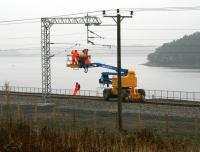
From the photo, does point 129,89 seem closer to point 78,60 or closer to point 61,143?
point 78,60

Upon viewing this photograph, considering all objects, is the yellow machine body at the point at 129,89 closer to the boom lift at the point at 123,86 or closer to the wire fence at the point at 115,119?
the boom lift at the point at 123,86

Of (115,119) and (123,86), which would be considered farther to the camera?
(123,86)

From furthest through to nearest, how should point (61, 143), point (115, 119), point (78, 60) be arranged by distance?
point (78, 60)
point (115, 119)
point (61, 143)

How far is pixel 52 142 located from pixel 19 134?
1.52 m

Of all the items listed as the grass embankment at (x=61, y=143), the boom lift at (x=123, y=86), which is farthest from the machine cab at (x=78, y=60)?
the grass embankment at (x=61, y=143)

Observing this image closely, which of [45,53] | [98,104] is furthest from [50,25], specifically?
[98,104]

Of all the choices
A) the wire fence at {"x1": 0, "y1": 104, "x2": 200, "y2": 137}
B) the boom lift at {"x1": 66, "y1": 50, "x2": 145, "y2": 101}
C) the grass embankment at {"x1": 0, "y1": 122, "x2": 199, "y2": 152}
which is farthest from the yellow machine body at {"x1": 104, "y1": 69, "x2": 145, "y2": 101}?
the grass embankment at {"x1": 0, "y1": 122, "x2": 199, "y2": 152}

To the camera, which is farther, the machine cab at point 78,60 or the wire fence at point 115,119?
the machine cab at point 78,60

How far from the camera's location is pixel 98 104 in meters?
40.8

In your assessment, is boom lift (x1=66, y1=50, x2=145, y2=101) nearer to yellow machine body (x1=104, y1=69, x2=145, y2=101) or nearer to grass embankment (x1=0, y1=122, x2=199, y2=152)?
yellow machine body (x1=104, y1=69, x2=145, y2=101)

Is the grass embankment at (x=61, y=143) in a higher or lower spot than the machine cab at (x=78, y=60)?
lower

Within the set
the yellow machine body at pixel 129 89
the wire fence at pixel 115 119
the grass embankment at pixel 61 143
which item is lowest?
the wire fence at pixel 115 119

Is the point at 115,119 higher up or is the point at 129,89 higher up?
the point at 129,89

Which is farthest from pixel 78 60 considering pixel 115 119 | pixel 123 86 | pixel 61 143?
pixel 61 143
